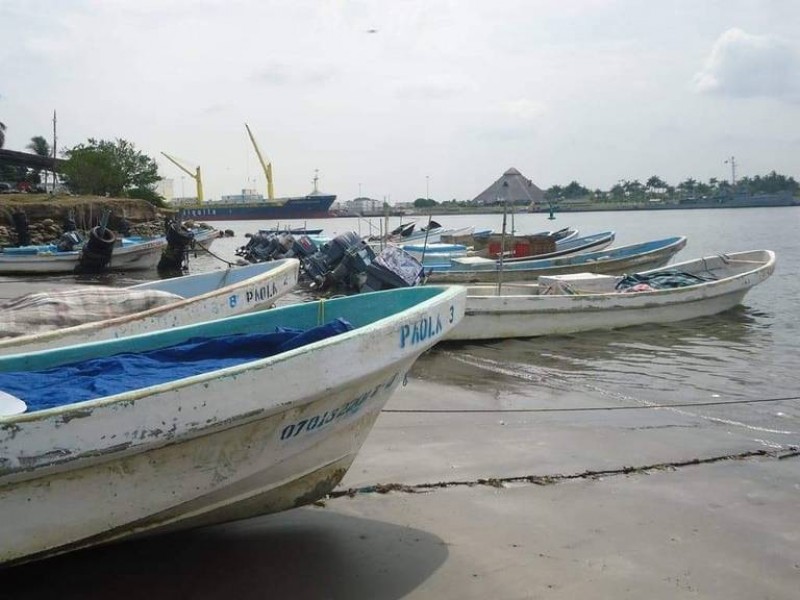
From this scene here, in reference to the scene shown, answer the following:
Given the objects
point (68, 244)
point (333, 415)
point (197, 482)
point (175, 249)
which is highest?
point (68, 244)

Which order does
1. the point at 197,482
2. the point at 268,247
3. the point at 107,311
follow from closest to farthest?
the point at 197,482 < the point at 107,311 < the point at 268,247

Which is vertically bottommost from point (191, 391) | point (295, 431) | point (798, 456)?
point (798, 456)

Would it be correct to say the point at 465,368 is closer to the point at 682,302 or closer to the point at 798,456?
the point at 798,456

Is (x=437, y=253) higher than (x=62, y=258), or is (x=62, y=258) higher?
(x=437, y=253)

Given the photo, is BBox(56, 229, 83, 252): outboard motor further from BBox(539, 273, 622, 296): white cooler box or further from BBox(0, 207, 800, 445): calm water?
BBox(0, 207, 800, 445): calm water

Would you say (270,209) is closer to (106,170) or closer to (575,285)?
(106,170)

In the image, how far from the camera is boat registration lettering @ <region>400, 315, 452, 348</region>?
3.48 m

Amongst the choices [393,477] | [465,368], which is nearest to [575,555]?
[393,477]

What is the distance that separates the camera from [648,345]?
10680 mm

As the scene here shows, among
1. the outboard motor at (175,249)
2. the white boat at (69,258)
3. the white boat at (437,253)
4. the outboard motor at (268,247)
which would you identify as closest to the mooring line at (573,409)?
the white boat at (437,253)

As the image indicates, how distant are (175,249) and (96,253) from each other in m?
3.27

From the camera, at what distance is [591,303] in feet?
36.3

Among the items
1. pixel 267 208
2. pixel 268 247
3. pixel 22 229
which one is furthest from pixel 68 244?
pixel 267 208

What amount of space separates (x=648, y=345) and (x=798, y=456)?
5338 millimetres
